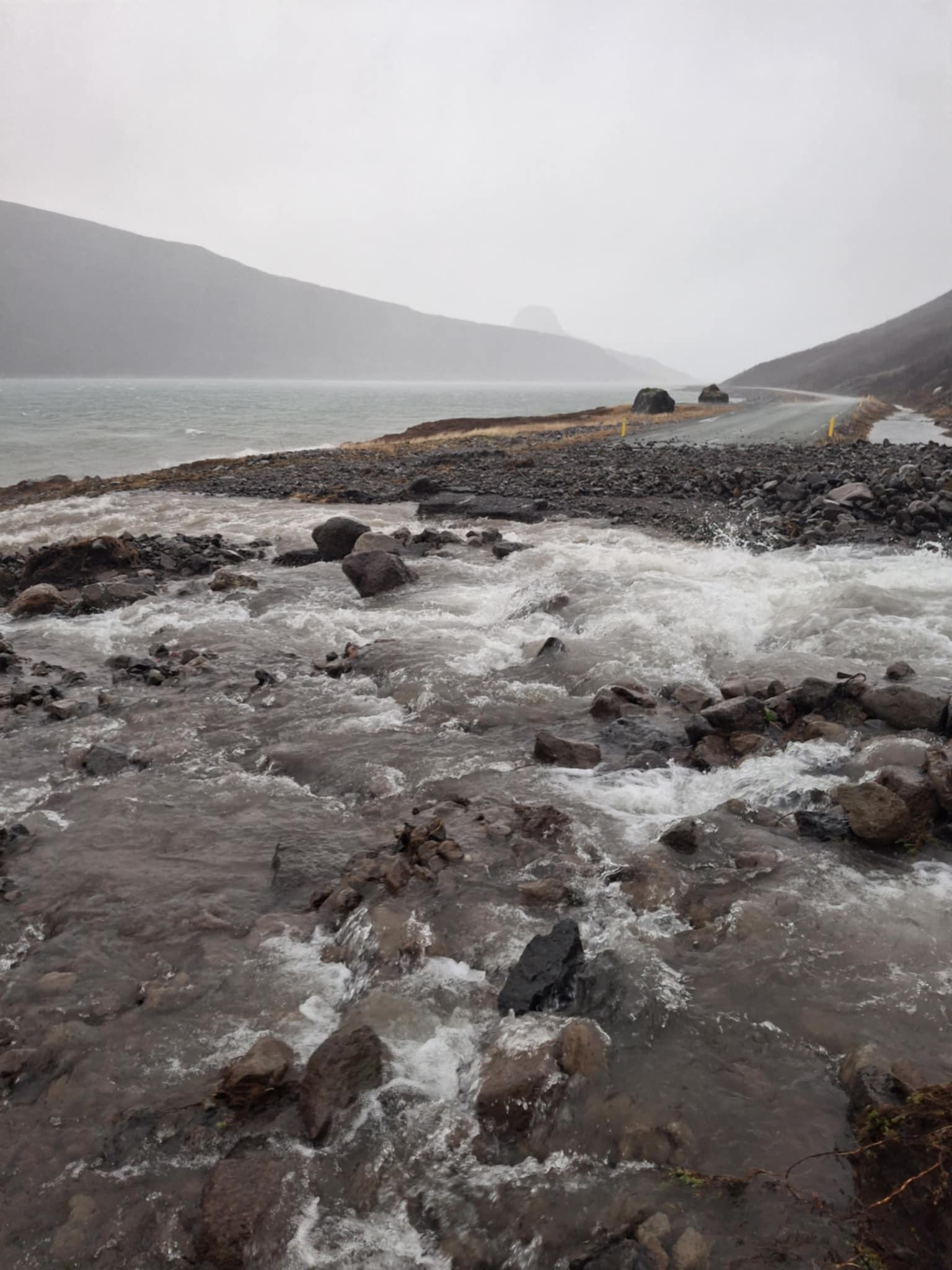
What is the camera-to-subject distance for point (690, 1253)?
2906mm

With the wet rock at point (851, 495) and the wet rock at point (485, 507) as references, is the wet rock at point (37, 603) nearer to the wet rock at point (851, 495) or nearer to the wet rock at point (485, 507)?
the wet rock at point (485, 507)

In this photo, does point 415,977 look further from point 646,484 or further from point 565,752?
point 646,484

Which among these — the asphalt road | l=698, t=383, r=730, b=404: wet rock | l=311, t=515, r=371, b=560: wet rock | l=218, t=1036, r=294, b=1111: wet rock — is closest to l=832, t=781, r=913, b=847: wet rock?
l=218, t=1036, r=294, b=1111: wet rock

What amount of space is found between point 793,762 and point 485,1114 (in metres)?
4.51

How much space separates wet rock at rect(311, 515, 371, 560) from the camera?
53.2ft

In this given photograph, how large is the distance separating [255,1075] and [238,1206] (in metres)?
0.63

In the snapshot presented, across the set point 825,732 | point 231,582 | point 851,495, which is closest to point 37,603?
point 231,582

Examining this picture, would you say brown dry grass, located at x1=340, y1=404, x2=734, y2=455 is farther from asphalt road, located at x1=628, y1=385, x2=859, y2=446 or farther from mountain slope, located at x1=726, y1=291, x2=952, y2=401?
mountain slope, located at x1=726, y1=291, x2=952, y2=401

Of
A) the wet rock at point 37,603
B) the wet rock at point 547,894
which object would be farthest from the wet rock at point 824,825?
the wet rock at point 37,603

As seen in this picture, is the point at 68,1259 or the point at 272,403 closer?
the point at 68,1259

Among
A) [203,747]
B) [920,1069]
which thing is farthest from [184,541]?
[920,1069]

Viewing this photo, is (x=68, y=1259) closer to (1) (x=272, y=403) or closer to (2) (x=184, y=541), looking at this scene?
(2) (x=184, y=541)

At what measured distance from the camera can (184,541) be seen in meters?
17.2

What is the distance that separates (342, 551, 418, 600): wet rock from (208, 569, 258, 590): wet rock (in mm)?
2023
